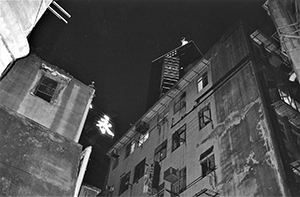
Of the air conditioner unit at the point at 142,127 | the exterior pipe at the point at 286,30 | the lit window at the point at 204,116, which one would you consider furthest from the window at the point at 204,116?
the air conditioner unit at the point at 142,127

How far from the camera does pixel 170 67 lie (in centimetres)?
4031

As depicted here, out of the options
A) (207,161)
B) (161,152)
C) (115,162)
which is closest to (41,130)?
(207,161)

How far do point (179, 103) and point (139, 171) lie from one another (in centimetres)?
807

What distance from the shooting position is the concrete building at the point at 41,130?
11477 millimetres

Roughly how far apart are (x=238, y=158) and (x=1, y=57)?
1488 cm

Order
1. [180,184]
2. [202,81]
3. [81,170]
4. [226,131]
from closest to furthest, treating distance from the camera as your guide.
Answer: [81,170] < [226,131] < [180,184] < [202,81]

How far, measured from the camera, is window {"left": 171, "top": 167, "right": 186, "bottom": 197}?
20375 millimetres

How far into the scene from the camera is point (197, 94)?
2484 centimetres

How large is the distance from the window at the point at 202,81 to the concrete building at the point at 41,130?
11677 mm

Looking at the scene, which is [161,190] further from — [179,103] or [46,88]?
[46,88]

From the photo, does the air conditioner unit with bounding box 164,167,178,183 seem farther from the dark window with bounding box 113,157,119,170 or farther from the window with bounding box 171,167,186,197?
the dark window with bounding box 113,157,119,170

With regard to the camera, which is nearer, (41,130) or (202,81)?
(41,130)

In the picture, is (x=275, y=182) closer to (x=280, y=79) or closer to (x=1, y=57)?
(x=280, y=79)

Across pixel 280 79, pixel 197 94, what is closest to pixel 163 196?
pixel 197 94
